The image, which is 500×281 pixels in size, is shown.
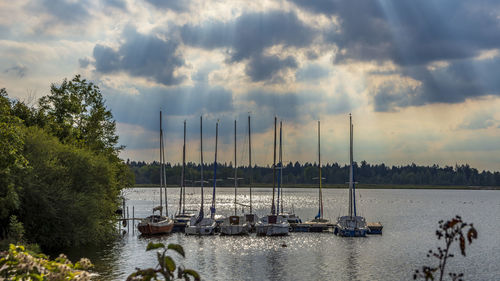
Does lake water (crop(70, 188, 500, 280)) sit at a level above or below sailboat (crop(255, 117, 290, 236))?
below

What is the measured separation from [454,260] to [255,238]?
2577 centimetres

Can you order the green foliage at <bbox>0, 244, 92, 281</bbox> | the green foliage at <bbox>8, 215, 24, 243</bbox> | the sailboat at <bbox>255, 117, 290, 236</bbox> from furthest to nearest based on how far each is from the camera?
the sailboat at <bbox>255, 117, 290, 236</bbox>
the green foliage at <bbox>8, 215, 24, 243</bbox>
the green foliage at <bbox>0, 244, 92, 281</bbox>

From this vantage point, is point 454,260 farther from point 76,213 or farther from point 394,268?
point 76,213

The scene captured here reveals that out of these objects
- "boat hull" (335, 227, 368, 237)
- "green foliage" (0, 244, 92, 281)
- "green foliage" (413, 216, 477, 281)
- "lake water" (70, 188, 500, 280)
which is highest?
"green foliage" (413, 216, 477, 281)

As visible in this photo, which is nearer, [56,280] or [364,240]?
[56,280]

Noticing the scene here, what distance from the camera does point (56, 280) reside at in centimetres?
1234

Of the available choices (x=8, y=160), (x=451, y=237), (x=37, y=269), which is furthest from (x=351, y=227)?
(x=451, y=237)

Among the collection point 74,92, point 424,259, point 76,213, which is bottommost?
point 424,259

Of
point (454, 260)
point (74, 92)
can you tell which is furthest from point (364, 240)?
point (74, 92)

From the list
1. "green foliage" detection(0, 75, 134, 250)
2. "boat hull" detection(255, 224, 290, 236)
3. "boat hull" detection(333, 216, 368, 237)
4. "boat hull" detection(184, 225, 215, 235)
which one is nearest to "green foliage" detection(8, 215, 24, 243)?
"green foliage" detection(0, 75, 134, 250)

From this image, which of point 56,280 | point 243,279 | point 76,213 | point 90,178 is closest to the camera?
point 56,280

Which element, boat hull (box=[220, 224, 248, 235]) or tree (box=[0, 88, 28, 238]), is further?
boat hull (box=[220, 224, 248, 235])

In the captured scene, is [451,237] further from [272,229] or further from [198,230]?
[198,230]

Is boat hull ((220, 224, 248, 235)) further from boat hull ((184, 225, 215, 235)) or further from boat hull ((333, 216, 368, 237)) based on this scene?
boat hull ((333, 216, 368, 237))
